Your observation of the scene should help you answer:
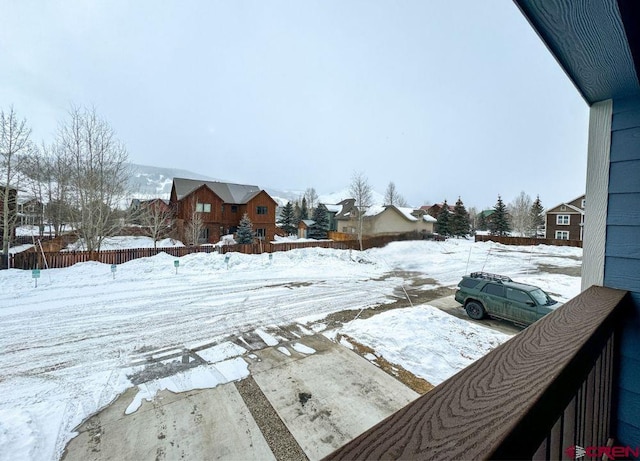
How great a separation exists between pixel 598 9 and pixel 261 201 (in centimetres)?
2920

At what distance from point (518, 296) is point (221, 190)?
27.2 m

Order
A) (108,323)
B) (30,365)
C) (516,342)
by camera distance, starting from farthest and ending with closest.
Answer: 1. (108,323)
2. (30,365)
3. (516,342)

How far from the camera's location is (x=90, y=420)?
12.6 feet

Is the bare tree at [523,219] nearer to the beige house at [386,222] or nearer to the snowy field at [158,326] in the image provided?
the beige house at [386,222]

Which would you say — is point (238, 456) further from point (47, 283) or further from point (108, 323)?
point (47, 283)

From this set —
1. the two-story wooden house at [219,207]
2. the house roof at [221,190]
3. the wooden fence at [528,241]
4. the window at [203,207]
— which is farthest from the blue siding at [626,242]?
the wooden fence at [528,241]

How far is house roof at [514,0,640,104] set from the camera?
1.21 meters

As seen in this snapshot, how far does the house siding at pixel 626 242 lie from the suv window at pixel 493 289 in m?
6.62

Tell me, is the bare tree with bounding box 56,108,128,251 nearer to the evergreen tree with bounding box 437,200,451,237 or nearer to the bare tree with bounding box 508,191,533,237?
the evergreen tree with bounding box 437,200,451,237

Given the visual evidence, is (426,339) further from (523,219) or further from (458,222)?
(523,219)

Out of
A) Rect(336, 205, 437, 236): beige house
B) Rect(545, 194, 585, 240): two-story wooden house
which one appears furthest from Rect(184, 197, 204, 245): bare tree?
Rect(545, 194, 585, 240): two-story wooden house

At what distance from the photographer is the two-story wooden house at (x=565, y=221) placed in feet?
Answer: 92.6

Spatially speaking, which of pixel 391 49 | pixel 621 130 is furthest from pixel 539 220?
pixel 621 130

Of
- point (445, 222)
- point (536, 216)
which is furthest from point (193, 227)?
point (536, 216)
